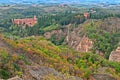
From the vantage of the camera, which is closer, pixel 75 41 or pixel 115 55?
pixel 115 55

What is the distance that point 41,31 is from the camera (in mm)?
79438

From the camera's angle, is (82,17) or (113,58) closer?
(113,58)

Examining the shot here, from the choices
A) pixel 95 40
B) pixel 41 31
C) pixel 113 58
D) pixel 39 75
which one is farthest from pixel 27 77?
pixel 41 31

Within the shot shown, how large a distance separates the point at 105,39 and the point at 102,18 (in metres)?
13.9

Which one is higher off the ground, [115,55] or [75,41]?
[115,55]

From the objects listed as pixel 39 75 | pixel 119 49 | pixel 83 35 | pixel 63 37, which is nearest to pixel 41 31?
pixel 63 37

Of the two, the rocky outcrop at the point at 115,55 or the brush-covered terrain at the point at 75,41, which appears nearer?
the brush-covered terrain at the point at 75,41

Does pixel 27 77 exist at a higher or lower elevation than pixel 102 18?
higher

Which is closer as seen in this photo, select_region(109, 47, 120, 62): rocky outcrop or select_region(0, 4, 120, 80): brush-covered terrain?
select_region(0, 4, 120, 80): brush-covered terrain

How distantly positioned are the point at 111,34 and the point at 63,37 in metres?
10.5

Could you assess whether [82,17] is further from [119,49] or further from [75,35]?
[119,49]

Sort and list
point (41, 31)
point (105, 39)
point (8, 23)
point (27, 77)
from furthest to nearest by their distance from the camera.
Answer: point (8, 23), point (41, 31), point (105, 39), point (27, 77)

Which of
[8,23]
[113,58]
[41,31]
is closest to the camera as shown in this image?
[113,58]

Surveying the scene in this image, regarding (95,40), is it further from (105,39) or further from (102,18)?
(102,18)
